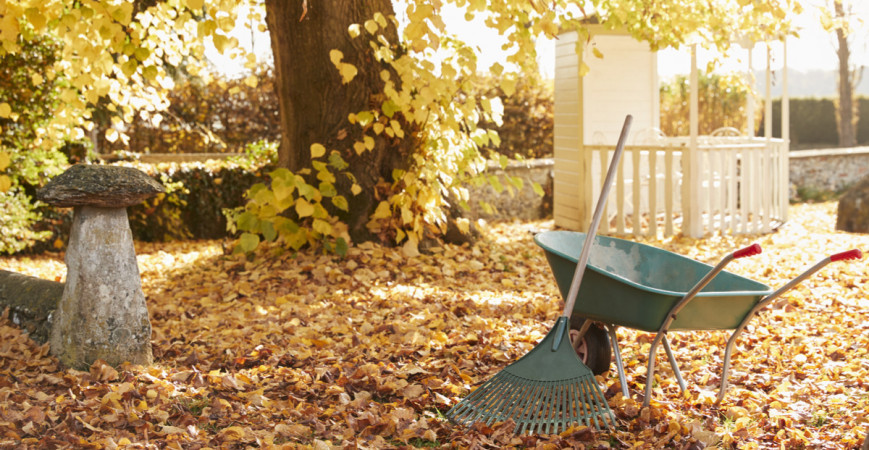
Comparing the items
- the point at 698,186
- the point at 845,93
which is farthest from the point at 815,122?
the point at 698,186

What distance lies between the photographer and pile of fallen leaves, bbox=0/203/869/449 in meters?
2.64

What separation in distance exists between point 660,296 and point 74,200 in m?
2.22

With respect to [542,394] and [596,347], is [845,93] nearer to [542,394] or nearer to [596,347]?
[596,347]

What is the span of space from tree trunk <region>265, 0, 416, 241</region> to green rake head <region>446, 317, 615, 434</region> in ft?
9.29

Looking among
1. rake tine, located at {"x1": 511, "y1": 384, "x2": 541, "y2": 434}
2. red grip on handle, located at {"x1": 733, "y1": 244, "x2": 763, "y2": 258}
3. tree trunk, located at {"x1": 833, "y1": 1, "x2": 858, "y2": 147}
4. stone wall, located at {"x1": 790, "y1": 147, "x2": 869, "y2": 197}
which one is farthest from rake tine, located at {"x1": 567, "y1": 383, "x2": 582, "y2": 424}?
tree trunk, located at {"x1": 833, "y1": 1, "x2": 858, "y2": 147}

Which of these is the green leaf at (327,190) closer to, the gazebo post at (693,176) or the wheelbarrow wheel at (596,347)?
the wheelbarrow wheel at (596,347)

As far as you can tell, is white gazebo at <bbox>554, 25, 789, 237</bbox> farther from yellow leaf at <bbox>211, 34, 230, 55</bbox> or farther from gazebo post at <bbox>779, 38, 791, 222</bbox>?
yellow leaf at <bbox>211, 34, 230, 55</bbox>

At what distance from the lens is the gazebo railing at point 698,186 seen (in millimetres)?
7230

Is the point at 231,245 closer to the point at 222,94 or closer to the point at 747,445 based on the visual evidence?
the point at 747,445

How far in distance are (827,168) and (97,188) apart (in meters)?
11.3

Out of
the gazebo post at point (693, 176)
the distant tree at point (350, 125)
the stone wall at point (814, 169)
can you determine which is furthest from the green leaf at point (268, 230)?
the stone wall at point (814, 169)

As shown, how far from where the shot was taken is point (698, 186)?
7238mm

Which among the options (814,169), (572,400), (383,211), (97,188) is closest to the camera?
(572,400)

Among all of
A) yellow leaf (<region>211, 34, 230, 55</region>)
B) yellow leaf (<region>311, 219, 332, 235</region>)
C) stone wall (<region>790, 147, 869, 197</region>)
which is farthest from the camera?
stone wall (<region>790, 147, 869, 197</region>)
